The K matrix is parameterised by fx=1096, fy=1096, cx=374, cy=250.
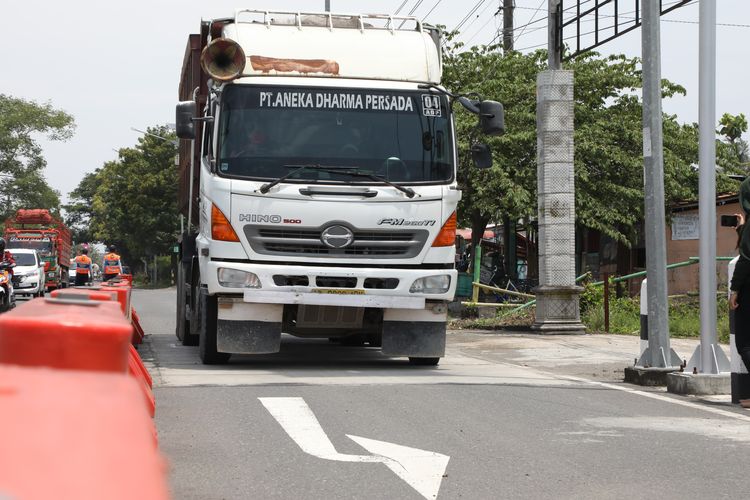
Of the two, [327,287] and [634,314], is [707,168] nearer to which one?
[327,287]

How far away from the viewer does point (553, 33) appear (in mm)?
19891

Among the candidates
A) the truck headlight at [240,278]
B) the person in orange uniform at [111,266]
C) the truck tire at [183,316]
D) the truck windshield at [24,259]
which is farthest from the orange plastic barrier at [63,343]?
the truck windshield at [24,259]

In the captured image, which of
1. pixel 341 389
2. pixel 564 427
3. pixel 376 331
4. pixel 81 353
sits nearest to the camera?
pixel 81 353

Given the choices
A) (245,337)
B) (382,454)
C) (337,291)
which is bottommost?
(382,454)

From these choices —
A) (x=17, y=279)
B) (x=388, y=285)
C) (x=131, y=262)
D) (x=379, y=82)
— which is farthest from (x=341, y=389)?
(x=131, y=262)

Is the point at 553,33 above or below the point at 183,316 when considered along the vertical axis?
above

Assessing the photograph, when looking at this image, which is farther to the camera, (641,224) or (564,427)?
(641,224)

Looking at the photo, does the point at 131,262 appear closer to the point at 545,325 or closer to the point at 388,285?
the point at 545,325

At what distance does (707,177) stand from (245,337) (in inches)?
191

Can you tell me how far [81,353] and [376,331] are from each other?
34.4 ft

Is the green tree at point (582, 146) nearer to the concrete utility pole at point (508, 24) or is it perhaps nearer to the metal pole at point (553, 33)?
the concrete utility pole at point (508, 24)

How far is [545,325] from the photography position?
1920 centimetres

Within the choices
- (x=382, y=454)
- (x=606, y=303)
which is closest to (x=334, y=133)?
(x=382, y=454)

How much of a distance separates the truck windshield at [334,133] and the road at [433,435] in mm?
2123
